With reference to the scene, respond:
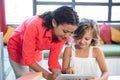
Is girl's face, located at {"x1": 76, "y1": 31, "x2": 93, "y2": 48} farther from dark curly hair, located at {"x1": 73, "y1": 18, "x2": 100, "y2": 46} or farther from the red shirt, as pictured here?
the red shirt

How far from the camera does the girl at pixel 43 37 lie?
126 cm

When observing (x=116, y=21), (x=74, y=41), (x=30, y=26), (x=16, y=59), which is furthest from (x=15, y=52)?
(x=116, y=21)

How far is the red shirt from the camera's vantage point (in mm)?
1325

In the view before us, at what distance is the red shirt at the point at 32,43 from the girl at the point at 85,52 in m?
0.18

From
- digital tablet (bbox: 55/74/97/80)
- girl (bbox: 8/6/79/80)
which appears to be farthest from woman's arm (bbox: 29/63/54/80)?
digital tablet (bbox: 55/74/97/80)

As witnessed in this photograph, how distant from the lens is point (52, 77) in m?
1.37

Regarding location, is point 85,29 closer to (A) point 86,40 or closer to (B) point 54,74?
(A) point 86,40

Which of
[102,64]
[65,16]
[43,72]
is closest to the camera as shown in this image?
[65,16]

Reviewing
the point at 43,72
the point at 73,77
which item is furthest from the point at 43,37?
the point at 73,77

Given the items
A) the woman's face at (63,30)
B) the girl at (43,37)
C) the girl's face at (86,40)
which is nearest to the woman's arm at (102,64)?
the girl's face at (86,40)

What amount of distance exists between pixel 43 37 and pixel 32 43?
95 millimetres

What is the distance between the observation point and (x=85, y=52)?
174cm

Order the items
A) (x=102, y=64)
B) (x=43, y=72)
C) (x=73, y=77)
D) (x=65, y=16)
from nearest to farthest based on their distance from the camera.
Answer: (x=73, y=77)
(x=65, y=16)
(x=43, y=72)
(x=102, y=64)

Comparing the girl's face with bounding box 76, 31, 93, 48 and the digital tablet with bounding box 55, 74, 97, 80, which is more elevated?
the girl's face with bounding box 76, 31, 93, 48
